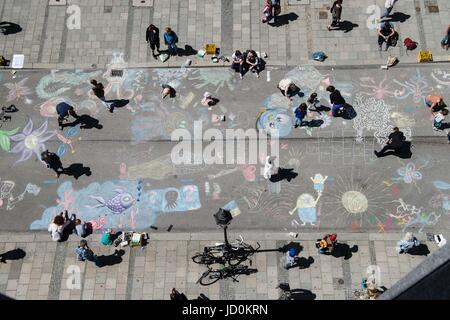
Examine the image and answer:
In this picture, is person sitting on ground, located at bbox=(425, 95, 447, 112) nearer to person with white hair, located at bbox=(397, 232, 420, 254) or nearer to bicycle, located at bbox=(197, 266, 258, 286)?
person with white hair, located at bbox=(397, 232, 420, 254)

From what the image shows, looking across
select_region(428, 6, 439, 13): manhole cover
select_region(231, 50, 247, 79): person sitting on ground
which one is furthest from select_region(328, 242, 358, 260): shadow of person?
select_region(428, 6, 439, 13): manhole cover

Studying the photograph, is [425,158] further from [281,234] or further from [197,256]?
[197,256]

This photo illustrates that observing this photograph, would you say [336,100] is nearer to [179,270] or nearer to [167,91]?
[167,91]

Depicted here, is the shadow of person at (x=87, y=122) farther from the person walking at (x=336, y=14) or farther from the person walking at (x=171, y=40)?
the person walking at (x=336, y=14)

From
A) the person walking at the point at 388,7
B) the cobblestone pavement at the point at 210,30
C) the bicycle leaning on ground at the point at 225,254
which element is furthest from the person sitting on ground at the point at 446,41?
the bicycle leaning on ground at the point at 225,254
